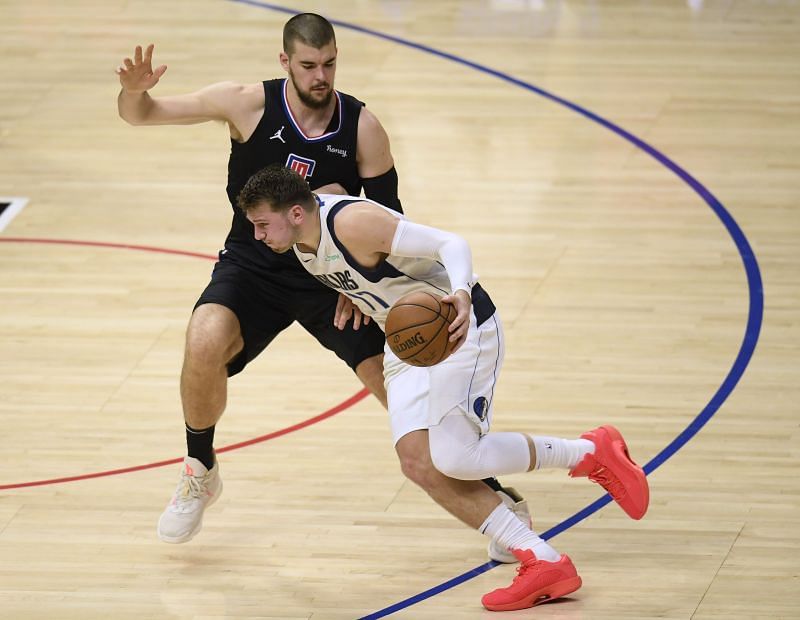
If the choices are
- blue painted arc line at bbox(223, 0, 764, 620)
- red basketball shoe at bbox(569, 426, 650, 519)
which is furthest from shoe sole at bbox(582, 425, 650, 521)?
blue painted arc line at bbox(223, 0, 764, 620)

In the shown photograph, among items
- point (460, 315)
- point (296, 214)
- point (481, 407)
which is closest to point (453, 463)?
point (481, 407)

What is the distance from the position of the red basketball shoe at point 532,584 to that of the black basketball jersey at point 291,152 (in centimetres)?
143

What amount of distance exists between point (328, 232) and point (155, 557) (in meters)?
1.50

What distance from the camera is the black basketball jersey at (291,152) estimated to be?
585 centimetres

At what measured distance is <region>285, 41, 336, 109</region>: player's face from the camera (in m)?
5.65

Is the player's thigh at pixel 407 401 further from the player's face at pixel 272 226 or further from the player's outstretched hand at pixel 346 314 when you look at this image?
the player's face at pixel 272 226

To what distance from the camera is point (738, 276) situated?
8.17 meters

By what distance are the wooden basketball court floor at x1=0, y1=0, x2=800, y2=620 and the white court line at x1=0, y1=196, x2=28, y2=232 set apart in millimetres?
34

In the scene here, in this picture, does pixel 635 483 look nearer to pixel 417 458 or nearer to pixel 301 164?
pixel 417 458

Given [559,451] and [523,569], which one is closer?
[523,569]

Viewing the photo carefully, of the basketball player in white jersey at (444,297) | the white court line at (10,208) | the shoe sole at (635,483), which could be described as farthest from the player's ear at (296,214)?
the white court line at (10,208)

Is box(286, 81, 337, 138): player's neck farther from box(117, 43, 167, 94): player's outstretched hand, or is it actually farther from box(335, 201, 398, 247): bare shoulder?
box(335, 201, 398, 247): bare shoulder

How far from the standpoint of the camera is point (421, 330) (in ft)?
16.6

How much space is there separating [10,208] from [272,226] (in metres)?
4.47
